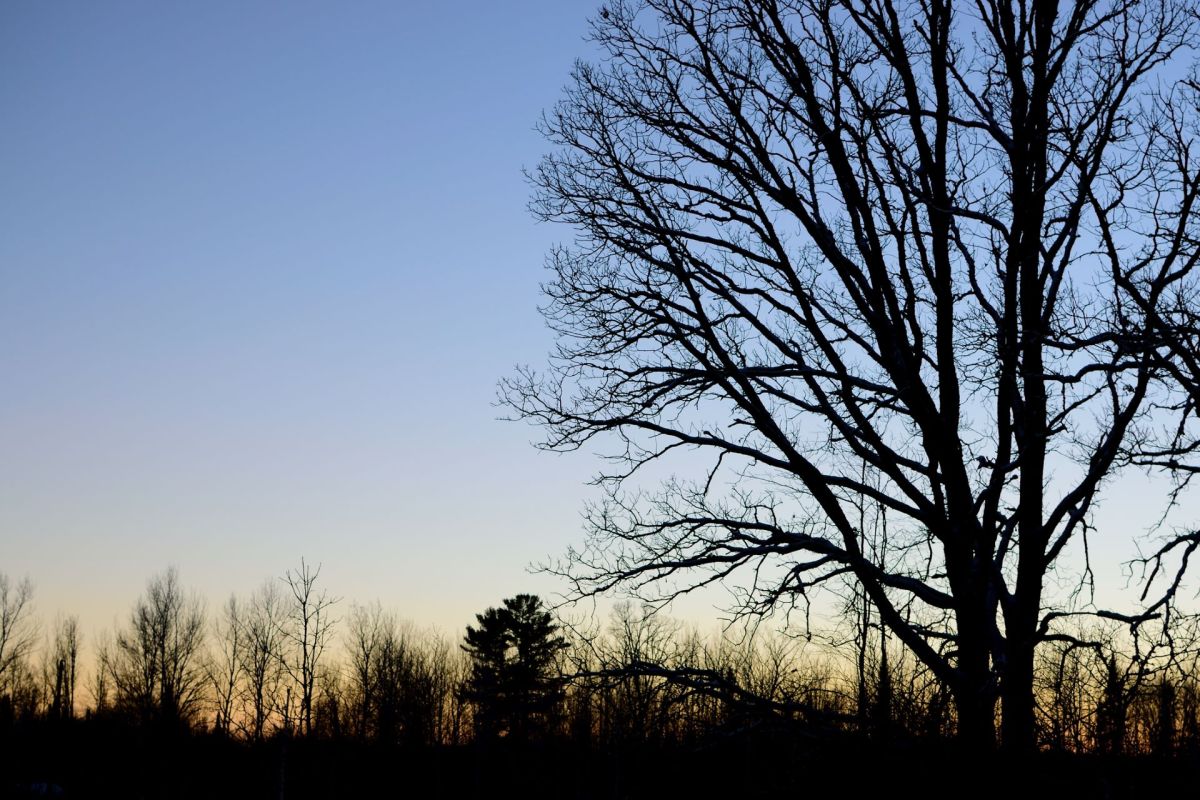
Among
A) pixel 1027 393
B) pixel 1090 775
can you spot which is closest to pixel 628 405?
pixel 1027 393

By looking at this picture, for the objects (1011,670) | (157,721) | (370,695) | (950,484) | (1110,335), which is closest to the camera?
(1110,335)

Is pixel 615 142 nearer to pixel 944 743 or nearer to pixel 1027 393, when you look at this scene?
pixel 1027 393

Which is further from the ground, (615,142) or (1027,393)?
(615,142)

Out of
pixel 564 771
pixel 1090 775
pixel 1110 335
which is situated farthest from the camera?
pixel 564 771

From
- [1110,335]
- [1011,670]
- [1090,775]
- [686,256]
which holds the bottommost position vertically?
[1090,775]

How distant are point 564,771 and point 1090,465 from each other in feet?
94.7

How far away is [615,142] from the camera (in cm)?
1221

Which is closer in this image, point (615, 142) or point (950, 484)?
point (950, 484)

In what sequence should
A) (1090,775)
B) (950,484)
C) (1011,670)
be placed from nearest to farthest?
(1011,670), (950,484), (1090,775)

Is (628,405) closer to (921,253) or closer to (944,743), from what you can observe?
(921,253)

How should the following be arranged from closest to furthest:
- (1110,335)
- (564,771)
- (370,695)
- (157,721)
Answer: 1. (1110,335)
2. (564,771)
3. (157,721)
4. (370,695)

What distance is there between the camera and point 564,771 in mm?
36531

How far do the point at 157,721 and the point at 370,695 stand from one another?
998 centimetres

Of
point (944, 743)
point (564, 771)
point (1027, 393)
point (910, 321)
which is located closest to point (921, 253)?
point (910, 321)
